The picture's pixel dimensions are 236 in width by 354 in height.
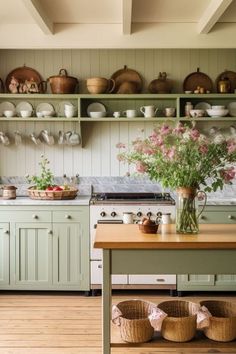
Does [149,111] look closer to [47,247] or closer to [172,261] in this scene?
[47,247]

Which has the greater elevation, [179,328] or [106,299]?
[106,299]

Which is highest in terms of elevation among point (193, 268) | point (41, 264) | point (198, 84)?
point (198, 84)

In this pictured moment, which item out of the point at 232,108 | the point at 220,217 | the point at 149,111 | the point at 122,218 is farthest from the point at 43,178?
the point at 232,108

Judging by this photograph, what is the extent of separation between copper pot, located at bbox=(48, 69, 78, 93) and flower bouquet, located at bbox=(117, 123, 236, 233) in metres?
2.28

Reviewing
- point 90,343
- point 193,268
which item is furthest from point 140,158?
point 90,343

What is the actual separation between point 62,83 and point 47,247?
167 cm

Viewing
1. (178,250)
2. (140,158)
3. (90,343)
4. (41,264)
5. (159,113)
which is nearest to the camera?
(178,250)

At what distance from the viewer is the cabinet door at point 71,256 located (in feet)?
15.2

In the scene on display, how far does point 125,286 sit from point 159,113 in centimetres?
185

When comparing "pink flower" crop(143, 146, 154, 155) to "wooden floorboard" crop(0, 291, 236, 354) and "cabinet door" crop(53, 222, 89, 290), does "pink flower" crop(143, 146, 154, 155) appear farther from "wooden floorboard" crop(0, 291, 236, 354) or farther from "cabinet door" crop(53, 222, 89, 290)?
"cabinet door" crop(53, 222, 89, 290)

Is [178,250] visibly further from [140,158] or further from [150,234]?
[140,158]

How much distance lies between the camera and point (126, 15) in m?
4.12

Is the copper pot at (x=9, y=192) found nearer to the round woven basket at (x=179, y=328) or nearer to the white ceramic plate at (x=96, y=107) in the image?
the white ceramic plate at (x=96, y=107)

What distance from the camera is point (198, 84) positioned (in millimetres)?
5195
